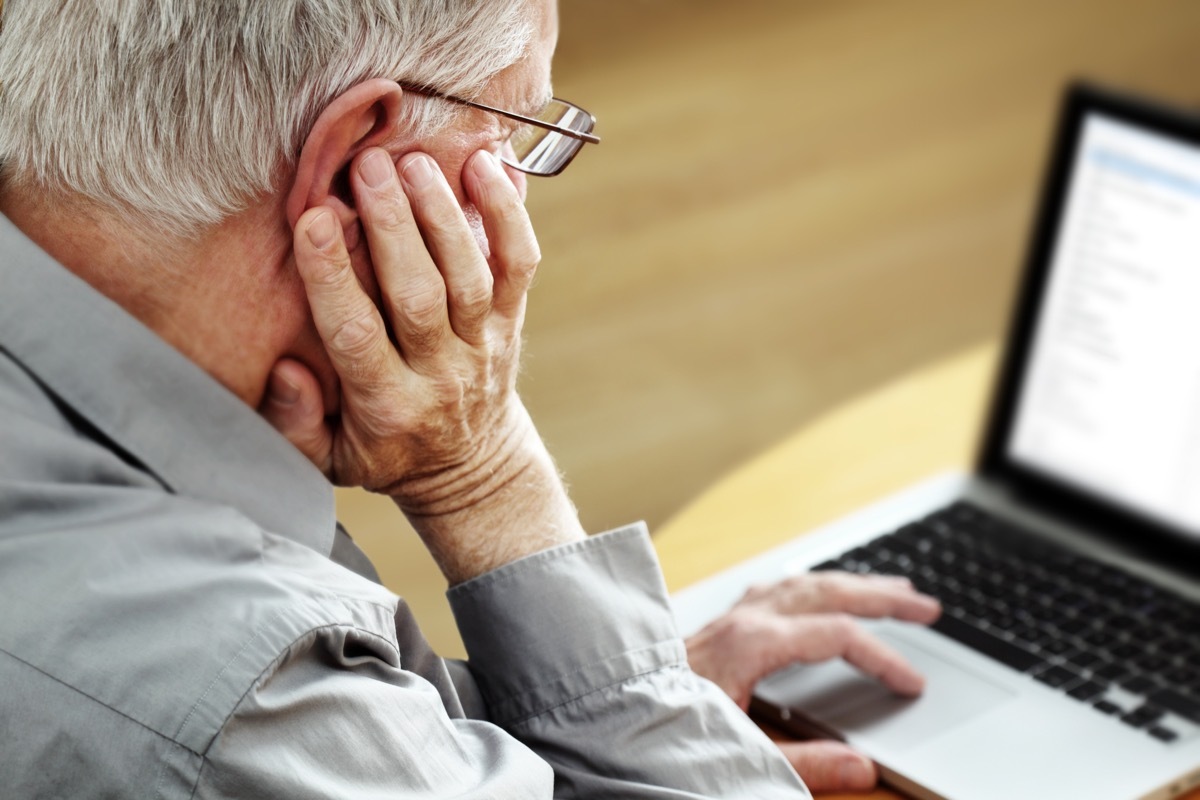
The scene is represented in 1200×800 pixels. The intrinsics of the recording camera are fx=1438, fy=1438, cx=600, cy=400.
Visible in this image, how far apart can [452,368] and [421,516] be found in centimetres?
11

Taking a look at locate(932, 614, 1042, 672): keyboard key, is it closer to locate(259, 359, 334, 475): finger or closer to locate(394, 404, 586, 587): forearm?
locate(394, 404, 586, 587): forearm

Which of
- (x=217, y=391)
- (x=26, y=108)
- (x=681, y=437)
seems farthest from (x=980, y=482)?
(x=26, y=108)

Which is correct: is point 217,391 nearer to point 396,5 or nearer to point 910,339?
point 396,5

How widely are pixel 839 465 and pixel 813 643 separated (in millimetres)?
350

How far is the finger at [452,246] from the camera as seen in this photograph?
75cm

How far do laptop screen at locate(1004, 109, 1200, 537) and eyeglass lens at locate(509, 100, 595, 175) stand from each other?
59cm

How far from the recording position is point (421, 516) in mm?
881

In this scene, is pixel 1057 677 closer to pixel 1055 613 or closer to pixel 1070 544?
pixel 1055 613

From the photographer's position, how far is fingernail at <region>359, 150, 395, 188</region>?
733 mm

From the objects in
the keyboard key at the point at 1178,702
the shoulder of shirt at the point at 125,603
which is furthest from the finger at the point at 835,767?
the shoulder of shirt at the point at 125,603

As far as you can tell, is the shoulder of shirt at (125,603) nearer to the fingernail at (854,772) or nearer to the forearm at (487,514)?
the forearm at (487,514)

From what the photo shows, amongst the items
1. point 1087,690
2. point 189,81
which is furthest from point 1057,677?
point 189,81

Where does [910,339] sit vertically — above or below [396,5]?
below

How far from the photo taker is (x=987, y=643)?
105 centimetres
